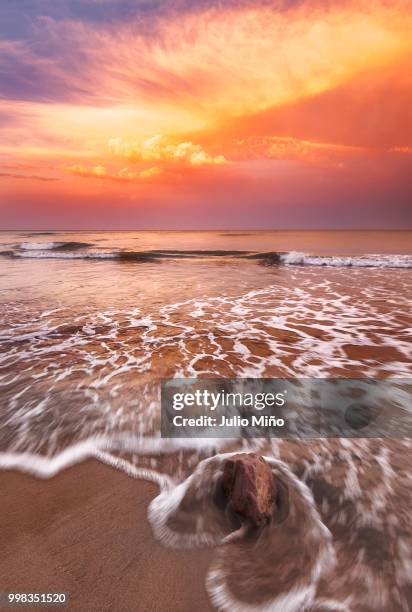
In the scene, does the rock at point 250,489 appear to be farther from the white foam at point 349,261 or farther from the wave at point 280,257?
the white foam at point 349,261

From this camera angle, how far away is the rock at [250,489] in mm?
2037

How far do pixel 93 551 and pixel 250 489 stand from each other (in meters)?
1.01

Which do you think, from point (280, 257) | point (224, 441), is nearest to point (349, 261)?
point (280, 257)

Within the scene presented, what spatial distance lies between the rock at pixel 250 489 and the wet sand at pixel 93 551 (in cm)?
31

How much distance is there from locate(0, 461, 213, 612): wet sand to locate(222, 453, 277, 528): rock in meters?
0.31

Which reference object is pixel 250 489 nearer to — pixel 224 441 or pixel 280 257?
pixel 224 441

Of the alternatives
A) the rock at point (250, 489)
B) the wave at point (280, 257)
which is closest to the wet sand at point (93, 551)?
the rock at point (250, 489)

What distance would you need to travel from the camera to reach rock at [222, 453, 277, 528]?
2037 millimetres

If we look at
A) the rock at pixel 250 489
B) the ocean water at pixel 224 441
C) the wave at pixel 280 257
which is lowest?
the wave at pixel 280 257

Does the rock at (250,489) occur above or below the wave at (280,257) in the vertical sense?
above

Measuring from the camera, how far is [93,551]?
1.94 metres

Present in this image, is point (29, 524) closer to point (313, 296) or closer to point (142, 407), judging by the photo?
point (142, 407)

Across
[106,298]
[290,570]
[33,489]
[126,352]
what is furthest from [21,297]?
[290,570]

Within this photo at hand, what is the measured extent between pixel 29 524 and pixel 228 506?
1295mm
